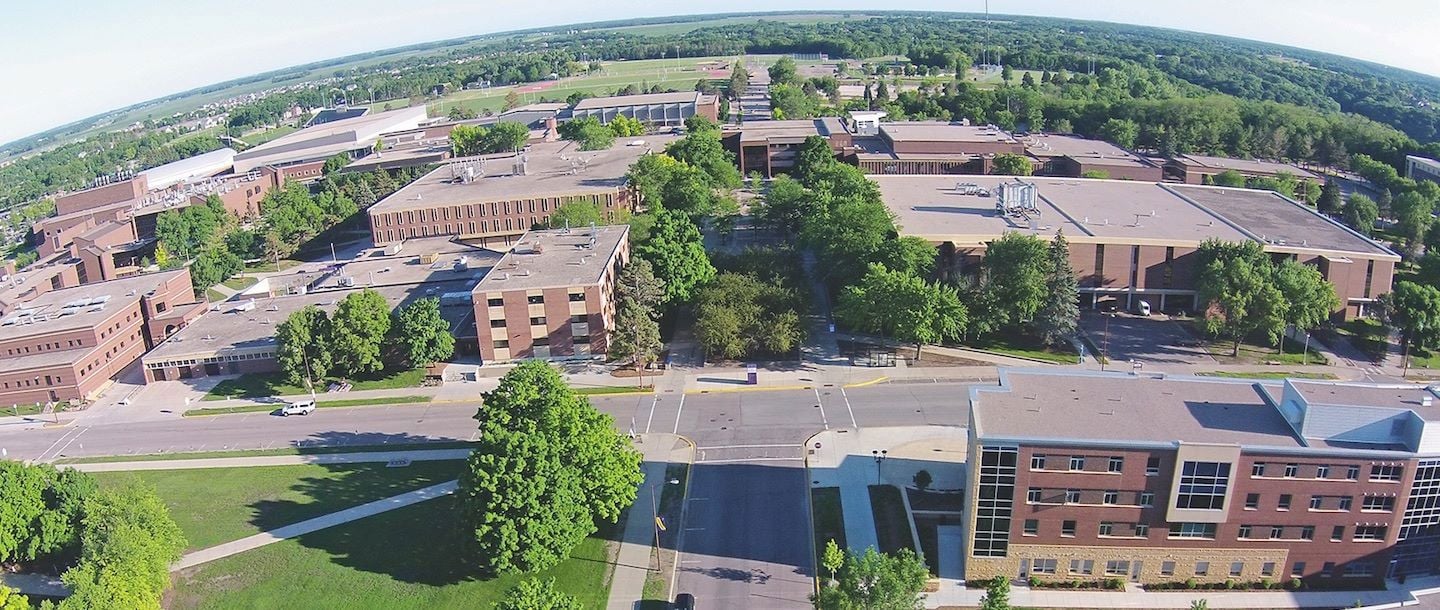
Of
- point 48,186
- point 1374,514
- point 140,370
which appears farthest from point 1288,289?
point 48,186

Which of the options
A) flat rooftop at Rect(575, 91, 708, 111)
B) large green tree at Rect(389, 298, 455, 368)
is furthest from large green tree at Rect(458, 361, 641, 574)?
flat rooftop at Rect(575, 91, 708, 111)

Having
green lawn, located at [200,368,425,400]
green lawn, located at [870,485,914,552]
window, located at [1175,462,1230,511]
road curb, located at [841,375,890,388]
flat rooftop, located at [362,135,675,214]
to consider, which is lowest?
green lawn, located at [200,368,425,400]

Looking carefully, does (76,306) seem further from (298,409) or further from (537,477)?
(537,477)

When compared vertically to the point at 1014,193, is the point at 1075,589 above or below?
below

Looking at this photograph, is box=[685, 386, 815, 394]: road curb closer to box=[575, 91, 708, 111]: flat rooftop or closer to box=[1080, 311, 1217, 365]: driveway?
box=[1080, 311, 1217, 365]: driveway

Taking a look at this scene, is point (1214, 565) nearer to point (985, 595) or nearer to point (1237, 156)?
point (985, 595)

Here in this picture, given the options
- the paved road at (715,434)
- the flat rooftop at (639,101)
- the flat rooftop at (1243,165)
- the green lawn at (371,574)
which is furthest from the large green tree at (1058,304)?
the flat rooftop at (639,101)

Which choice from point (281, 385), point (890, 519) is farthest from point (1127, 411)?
point (281, 385)

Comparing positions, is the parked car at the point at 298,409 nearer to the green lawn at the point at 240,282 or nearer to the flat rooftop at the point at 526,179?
the flat rooftop at the point at 526,179
